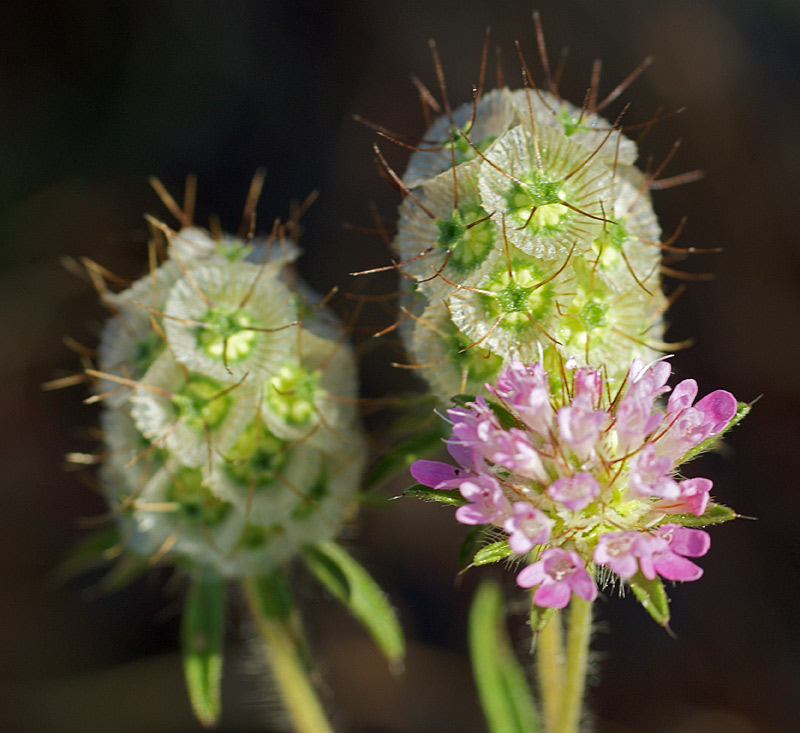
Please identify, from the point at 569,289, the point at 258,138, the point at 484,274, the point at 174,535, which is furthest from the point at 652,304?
the point at 258,138

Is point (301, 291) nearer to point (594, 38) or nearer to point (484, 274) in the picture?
point (484, 274)

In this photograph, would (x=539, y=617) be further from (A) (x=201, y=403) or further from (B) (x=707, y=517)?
(A) (x=201, y=403)

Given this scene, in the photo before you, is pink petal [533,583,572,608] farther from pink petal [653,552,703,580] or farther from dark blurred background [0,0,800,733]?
dark blurred background [0,0,800,733]

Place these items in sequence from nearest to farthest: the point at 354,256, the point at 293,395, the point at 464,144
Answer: the point at 464,144 < the point at 293,395 < the point at 354,256

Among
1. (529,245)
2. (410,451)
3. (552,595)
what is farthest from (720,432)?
(410,451)

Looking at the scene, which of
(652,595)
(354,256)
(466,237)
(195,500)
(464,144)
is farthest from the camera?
(354,256)

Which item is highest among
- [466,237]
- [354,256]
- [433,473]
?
[466,237]

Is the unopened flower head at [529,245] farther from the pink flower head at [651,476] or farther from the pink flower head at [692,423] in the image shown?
the pink flower head at [651,476]

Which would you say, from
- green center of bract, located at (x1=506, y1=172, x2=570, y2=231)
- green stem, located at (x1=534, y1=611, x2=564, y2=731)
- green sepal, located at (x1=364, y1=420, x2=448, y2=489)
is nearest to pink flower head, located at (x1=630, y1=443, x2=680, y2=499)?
green center of bract, located at (x1=506, y1=172, x2=570, y2=231)
